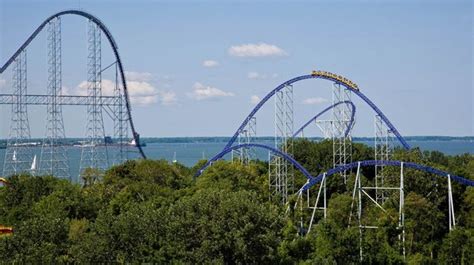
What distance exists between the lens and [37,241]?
21.7 meters

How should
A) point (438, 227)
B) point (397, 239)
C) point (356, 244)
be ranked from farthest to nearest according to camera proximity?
point (438, 227) < point (397, 239) < point (356, 244)

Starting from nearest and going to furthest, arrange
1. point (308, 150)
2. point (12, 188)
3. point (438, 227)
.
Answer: point (438, 227)
point (12, 188)
point (308, 150)

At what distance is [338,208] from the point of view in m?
31.4

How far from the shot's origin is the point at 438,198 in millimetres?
32344

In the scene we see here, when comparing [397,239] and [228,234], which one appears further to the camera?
[397,239]

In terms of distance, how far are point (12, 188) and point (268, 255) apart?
1747 centimetres

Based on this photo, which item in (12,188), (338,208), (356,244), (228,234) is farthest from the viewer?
(12,188)

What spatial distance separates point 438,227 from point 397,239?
4.02 metres

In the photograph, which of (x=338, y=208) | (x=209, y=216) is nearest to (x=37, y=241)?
(x=209, y=216)

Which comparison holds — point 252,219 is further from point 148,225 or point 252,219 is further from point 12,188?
point 12,188

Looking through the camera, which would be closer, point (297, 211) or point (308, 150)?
point (297, 211)

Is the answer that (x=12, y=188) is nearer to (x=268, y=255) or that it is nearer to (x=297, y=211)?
(x=297, y=211)

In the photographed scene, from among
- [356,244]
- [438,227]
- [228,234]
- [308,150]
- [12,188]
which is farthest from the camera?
[308,150]

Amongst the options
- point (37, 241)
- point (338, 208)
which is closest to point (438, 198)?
point (338, 208)
